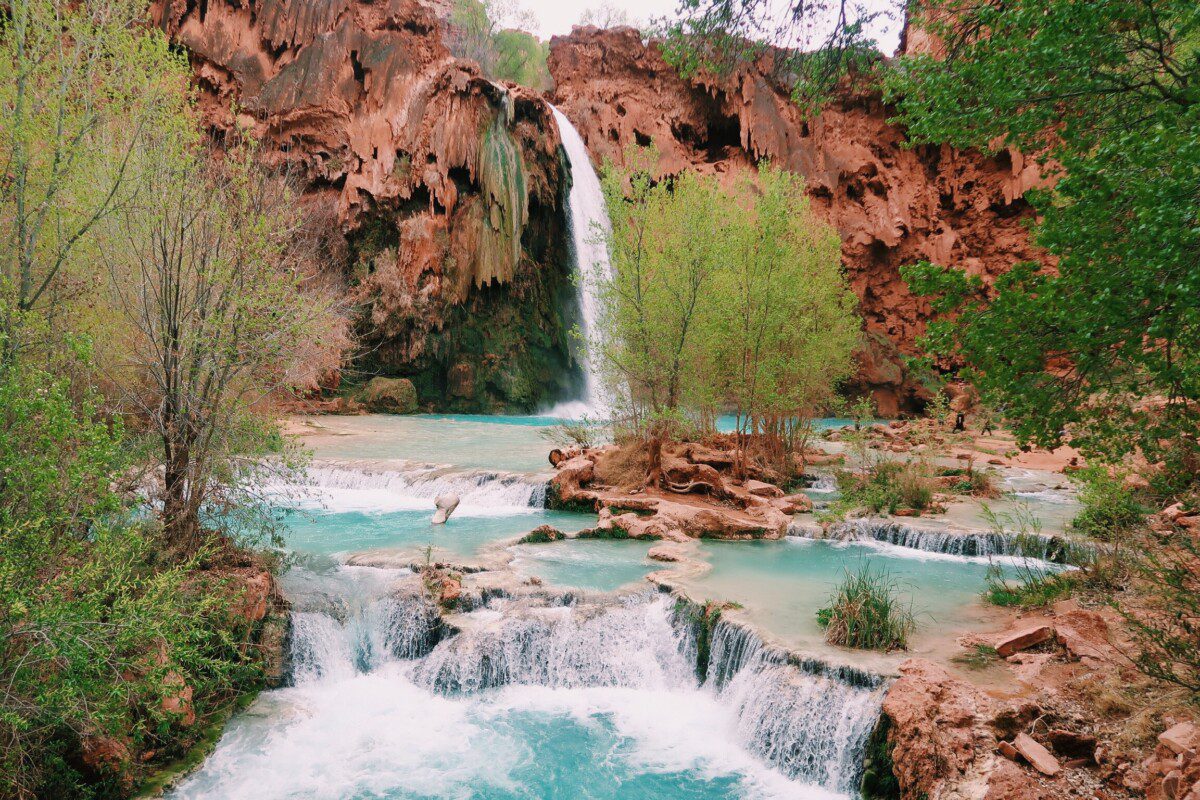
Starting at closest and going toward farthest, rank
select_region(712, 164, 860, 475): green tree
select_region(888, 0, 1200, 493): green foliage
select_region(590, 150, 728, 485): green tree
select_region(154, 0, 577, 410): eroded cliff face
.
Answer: select_region(888, 0, 1200, 493): green foliage, select_region(590, 150, 728, 485): green tree, select_region(712, 164, 860, 475): green tree, select_region(154, 0, 577, 410): eroded cliff face

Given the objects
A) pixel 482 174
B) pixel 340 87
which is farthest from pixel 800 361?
pixel 340 87

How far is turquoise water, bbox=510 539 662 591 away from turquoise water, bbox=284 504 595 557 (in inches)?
36.8

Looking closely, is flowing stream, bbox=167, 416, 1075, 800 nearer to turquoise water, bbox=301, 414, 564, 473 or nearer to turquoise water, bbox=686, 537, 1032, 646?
turquoise water, bbox=686, 537, 1032, 646

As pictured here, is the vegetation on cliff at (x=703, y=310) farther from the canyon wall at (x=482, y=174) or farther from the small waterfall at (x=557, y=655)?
the canyon wall at (x=482, y=174)

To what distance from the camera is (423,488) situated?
15.5 m

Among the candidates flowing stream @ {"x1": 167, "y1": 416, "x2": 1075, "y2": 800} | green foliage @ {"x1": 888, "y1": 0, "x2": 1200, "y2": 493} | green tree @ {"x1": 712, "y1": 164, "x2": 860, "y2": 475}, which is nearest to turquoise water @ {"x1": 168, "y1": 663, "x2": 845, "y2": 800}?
flowing stream @ {"x1": 167, "y1": 416, "x2": 1075, "y2": 800}

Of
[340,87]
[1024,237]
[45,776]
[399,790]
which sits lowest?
[399,790]

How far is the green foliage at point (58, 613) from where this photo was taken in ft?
14.1

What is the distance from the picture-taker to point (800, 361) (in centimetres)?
1590

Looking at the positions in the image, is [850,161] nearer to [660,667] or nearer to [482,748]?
[660,667]

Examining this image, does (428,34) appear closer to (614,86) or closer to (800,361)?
(614,86)

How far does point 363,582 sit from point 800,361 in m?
10.9

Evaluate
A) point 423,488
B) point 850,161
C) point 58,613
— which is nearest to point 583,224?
point 850,161

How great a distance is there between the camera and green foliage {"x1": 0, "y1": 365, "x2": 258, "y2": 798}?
4.31 meters
